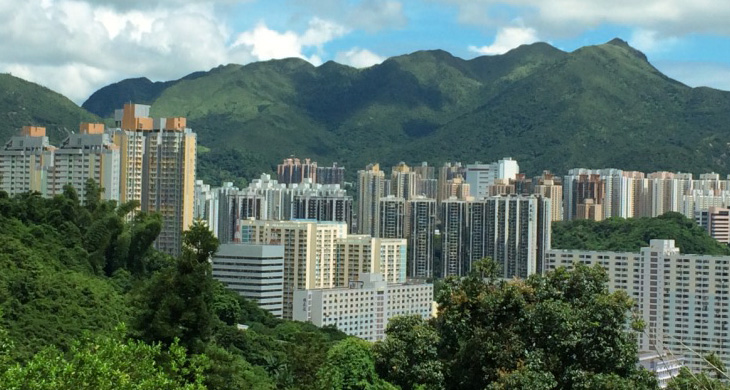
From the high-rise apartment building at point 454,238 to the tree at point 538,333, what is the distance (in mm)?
23066

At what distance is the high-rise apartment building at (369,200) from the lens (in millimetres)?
32094

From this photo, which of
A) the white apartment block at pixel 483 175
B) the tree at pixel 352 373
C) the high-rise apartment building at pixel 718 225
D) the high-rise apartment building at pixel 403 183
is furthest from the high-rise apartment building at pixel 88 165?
the white apartment block at pixel 483 175

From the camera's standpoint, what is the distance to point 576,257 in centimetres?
2241

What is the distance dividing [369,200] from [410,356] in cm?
2703

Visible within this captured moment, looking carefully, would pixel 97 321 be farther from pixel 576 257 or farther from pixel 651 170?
pixel 651 170

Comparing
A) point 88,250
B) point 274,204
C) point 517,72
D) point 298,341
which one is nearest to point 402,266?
point 274,204

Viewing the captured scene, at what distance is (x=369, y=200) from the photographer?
33281 millimetres

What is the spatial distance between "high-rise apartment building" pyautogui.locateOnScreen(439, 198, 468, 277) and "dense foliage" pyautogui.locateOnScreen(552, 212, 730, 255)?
112 inches

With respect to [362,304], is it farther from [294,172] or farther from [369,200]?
[294,172]

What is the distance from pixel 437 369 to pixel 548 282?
0.79 meters

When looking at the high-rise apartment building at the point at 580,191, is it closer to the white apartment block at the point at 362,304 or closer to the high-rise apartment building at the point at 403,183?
the high-rise apartment building at the point at 403,183

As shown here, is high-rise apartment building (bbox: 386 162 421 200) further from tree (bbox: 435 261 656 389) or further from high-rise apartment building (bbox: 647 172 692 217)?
tree (bbox: 435 261 656 389)

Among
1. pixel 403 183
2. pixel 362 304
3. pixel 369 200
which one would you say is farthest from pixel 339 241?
pixel 403 183

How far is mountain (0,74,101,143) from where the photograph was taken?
33.3 metres
